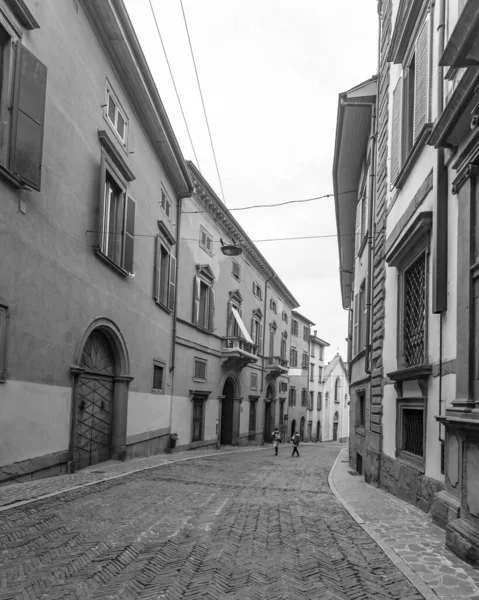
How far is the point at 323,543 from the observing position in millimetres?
6402

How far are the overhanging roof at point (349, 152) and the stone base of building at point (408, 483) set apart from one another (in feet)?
29.3

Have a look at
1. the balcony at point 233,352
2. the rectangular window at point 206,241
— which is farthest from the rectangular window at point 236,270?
the rectangular window at point 206,241

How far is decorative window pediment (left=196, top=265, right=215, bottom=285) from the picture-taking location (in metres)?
23.2

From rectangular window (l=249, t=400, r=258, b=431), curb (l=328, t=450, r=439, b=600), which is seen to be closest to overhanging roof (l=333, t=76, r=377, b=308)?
curb (l=328, t=450, r=439, b=600)

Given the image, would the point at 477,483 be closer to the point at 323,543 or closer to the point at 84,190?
the point at 323,543

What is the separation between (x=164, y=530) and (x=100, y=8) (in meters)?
10.5

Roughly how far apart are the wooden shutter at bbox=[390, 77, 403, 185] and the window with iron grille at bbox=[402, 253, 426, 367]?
2.18 m

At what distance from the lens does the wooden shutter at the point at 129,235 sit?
48.3 feet

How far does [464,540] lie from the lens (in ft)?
18.8

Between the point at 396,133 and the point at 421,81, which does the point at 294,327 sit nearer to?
the point at 396,133

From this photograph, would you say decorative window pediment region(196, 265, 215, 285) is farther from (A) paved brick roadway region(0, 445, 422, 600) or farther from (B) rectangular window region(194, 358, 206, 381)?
(A) paved brick roadway region(0, 445, 422, 600)

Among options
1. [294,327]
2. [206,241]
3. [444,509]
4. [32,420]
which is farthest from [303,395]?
[444,509]

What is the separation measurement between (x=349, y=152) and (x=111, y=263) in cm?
848

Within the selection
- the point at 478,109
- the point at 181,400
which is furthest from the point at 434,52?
the point at 181,400
